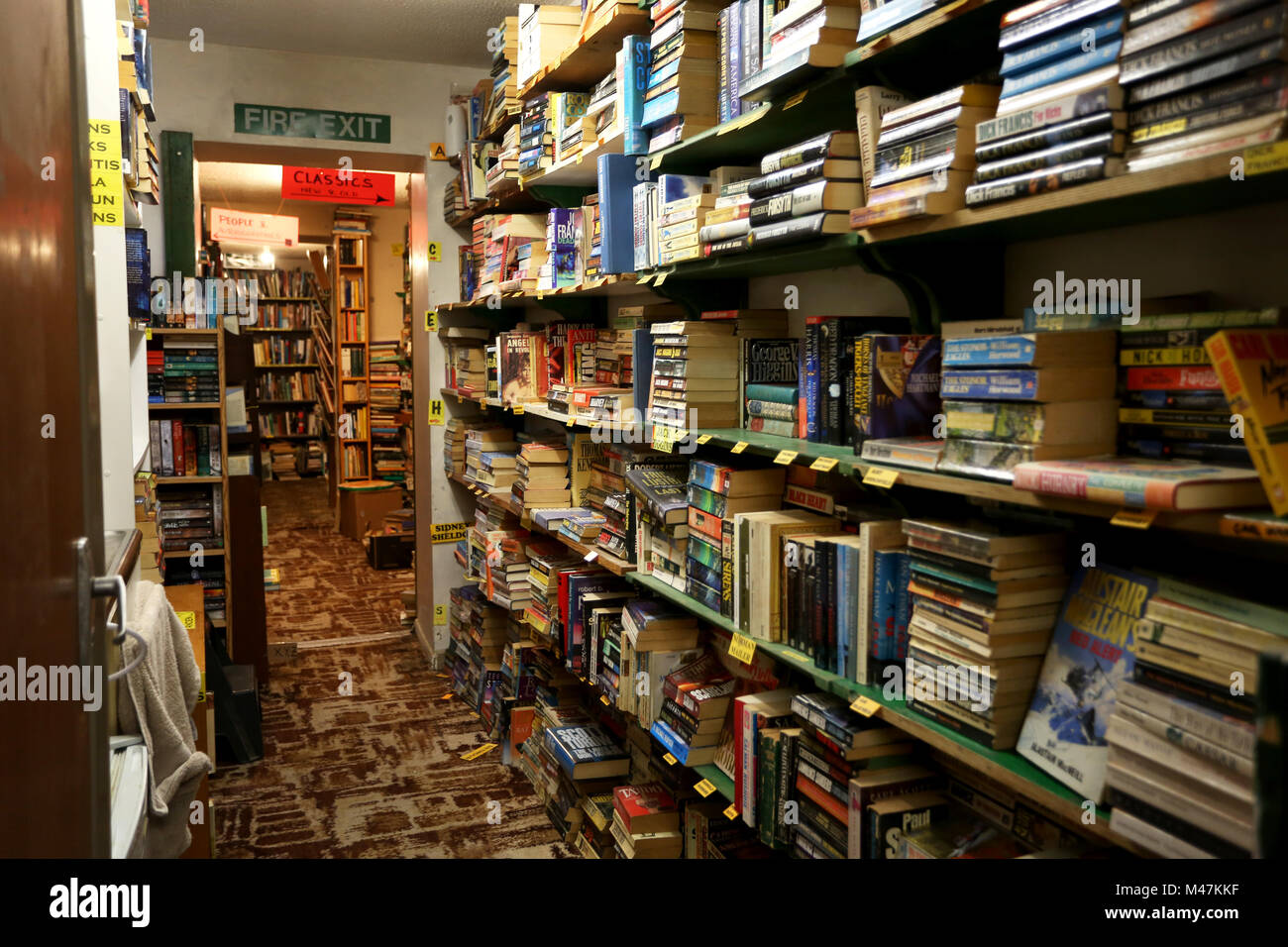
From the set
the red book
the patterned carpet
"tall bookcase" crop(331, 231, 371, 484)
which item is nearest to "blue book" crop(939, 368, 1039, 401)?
the red book

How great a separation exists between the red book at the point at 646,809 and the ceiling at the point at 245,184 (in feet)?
20.8

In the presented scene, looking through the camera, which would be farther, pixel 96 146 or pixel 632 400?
pixel 632 400

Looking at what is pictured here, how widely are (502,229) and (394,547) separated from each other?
4770 mm

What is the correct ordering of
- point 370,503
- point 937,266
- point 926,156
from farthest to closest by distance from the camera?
1. point 370,503
2. point 937,266
3. point 926,156

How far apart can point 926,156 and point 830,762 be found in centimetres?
127

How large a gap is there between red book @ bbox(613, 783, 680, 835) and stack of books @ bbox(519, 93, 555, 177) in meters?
2.42

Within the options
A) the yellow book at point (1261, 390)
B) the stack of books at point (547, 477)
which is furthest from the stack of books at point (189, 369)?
the yellow book at point (1261, 390)

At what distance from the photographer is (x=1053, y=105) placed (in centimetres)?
156

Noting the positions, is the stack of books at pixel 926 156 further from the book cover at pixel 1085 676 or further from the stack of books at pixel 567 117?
the stack of books at pixel 567 117

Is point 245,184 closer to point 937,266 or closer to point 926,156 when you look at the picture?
point 937,266

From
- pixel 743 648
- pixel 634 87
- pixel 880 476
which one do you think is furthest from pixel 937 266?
pixel 634 87
